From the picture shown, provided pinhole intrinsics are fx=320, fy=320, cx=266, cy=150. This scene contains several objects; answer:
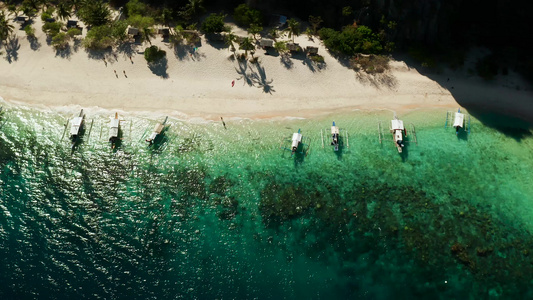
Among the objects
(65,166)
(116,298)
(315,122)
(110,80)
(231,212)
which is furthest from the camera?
(110,80)

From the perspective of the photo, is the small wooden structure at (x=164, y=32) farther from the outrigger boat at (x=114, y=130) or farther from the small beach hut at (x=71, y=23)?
the outrigger boat at (x=114, y=130)

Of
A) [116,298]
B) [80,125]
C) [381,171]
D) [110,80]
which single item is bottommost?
[116,298]

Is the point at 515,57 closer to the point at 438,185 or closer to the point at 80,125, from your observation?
the point at 438,185

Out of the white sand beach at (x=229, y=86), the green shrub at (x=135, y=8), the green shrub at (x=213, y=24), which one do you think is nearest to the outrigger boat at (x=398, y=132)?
the white sand beach at (x=229, y=86)

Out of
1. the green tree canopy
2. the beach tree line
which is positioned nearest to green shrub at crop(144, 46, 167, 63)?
the beach tree line

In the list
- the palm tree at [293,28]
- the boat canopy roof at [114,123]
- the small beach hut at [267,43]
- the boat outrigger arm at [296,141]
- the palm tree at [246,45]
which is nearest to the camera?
the boat outrigger arm at [296,141]

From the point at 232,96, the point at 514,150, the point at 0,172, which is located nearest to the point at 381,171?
the point at 514,150
